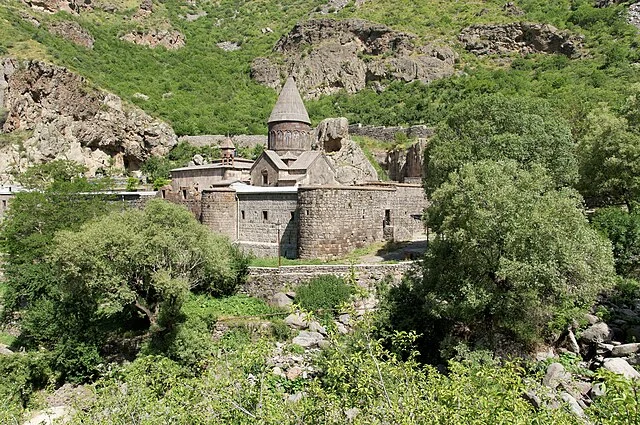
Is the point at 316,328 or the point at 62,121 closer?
the point at 316,328

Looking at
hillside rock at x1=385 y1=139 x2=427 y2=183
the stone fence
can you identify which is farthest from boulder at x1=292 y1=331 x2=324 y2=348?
the stone fence

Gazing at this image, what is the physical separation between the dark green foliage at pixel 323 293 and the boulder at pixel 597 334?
7.47 meters

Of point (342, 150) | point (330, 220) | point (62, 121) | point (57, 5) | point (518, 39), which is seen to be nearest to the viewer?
point (330, 220)

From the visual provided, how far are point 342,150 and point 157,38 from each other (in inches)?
1808

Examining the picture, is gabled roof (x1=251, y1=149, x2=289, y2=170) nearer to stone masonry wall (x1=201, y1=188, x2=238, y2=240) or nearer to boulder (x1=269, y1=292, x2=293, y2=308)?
Answer: stone masonry wall (x1=201, y1=188, x2=238, y2=240)

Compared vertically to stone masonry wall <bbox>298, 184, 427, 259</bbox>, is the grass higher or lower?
lower

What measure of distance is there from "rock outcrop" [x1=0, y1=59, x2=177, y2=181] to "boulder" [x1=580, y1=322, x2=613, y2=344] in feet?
120

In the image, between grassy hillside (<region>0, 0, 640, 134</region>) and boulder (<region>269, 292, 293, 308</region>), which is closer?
boulder (<region>269, 292, 293, 308</region>)

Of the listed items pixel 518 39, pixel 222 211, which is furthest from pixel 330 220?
pixel 518 39

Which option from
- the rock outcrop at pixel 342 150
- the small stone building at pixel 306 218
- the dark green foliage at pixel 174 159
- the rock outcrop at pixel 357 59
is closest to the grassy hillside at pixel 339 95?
the rock outcrop at pixel 357 59

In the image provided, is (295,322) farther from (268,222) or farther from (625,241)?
(625,241)

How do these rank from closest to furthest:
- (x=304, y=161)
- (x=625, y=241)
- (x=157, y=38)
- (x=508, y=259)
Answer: (x=508, y=259)
(x=625, y=241)
(x=304, y=161)
(x=157, y=38)

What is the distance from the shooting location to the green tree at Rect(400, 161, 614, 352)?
11.3 meters

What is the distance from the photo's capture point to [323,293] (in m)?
15.8
